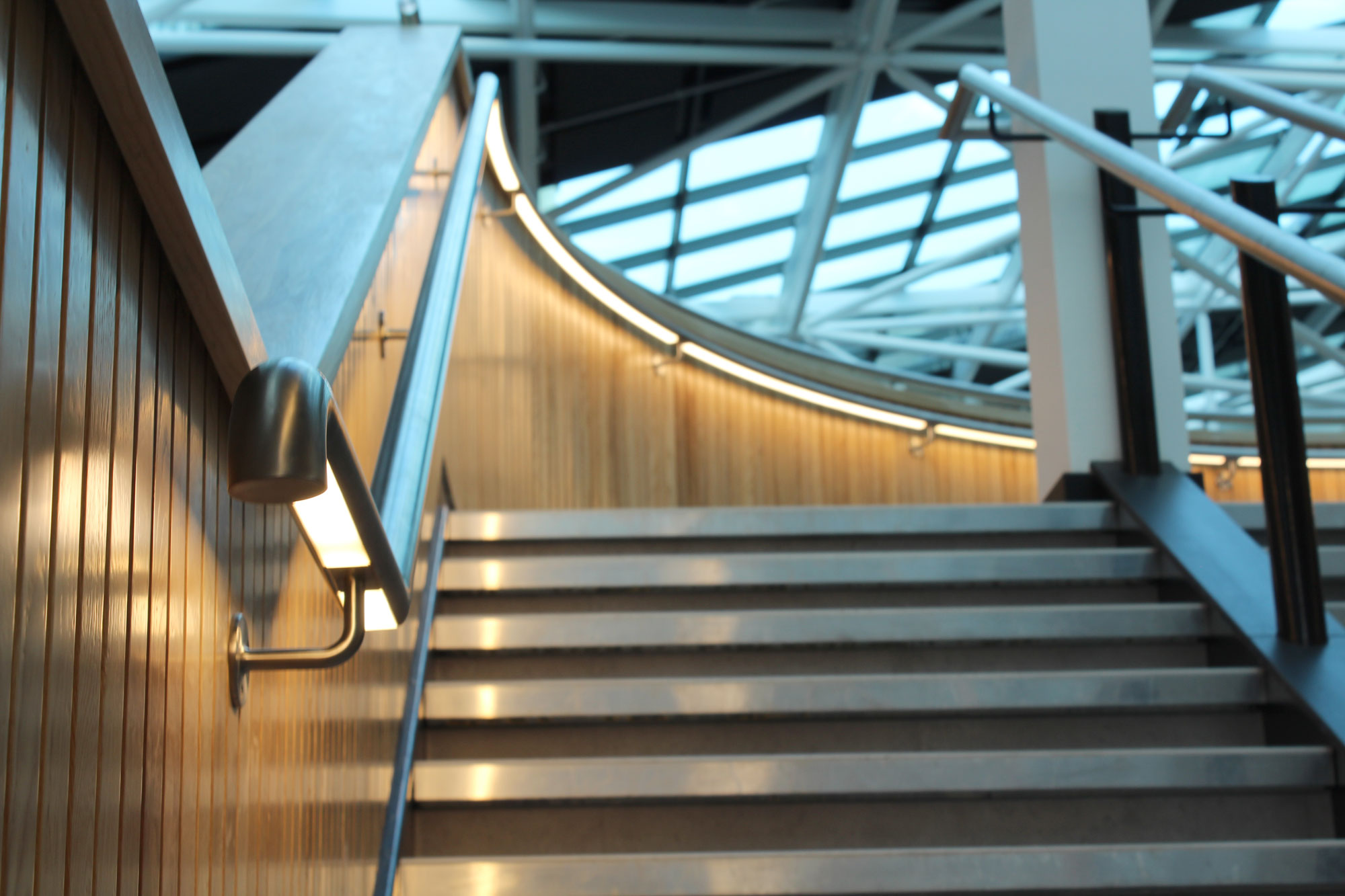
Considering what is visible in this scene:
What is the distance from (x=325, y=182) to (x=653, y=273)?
48.2ft

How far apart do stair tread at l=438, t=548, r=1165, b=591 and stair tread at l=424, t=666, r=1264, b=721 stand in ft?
1.46

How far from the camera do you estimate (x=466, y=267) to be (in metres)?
4.17

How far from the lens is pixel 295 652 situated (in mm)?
1457

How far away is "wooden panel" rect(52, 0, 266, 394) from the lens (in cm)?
97

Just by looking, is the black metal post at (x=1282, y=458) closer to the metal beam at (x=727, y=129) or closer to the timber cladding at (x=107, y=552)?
the timber cladding at (x=107, y=552)

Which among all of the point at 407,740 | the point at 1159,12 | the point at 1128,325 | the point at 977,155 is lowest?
the point at 407,740

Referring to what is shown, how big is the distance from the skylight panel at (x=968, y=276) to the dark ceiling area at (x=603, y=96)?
161 inches

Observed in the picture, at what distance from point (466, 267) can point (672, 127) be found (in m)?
9.65

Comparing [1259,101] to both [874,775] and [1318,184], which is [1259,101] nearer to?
[874,775]

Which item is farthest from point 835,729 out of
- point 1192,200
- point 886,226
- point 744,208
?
point 886,226

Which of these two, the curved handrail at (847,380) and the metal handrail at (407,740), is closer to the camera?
the metal handrail at (407,740)

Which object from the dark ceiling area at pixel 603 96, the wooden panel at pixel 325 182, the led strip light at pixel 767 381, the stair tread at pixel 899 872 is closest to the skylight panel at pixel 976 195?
the dark ceiling area at pixel 603 96

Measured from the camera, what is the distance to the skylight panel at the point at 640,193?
48.9 ft

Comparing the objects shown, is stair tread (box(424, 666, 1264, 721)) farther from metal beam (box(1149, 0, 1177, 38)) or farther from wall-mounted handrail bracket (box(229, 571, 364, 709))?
metal beam (box(1149, 0, 1177, 38))
